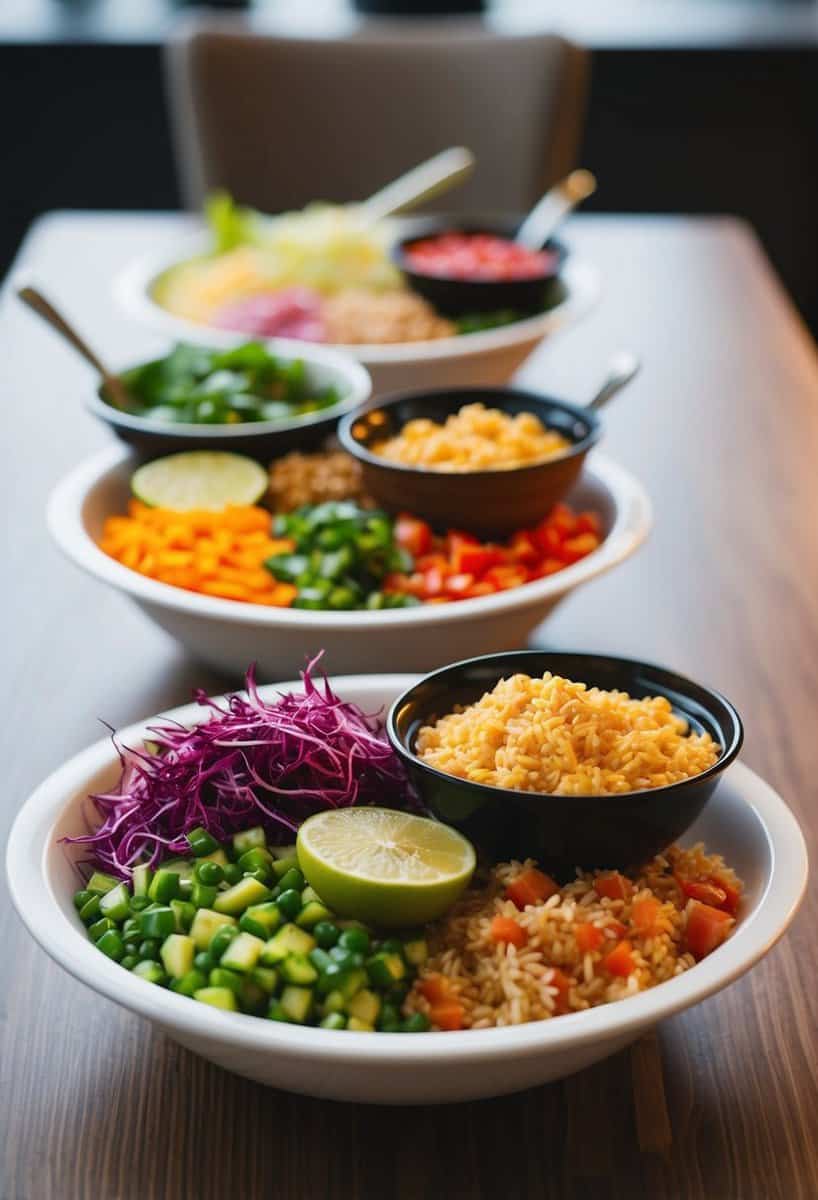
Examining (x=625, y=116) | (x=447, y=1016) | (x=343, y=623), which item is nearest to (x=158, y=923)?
(x=447, y=1016)

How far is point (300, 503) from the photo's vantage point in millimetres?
1859

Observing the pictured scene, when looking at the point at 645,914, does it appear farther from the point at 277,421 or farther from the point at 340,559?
the point at 277,421

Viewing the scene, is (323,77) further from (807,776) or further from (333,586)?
(807,776)

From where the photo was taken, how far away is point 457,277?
2.62 m

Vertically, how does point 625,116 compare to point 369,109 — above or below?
below

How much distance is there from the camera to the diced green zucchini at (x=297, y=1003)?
987 millimetres

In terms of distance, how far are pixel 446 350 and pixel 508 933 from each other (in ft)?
4.63

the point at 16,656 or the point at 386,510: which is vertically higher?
the point at 386,510

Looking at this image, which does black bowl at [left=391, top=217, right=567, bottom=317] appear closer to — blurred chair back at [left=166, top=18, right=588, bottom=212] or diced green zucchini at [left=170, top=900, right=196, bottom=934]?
blurred chair back at [left=166, top=18, right=588, bottom=212]

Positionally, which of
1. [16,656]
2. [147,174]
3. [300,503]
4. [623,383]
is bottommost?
[147,174]

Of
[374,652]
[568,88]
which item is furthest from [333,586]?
[568,88]

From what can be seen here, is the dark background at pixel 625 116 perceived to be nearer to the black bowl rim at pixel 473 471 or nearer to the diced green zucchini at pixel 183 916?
the black bowl rim at pixel 473 471

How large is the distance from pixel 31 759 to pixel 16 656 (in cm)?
25

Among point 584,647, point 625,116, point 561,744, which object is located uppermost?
point 561,744
